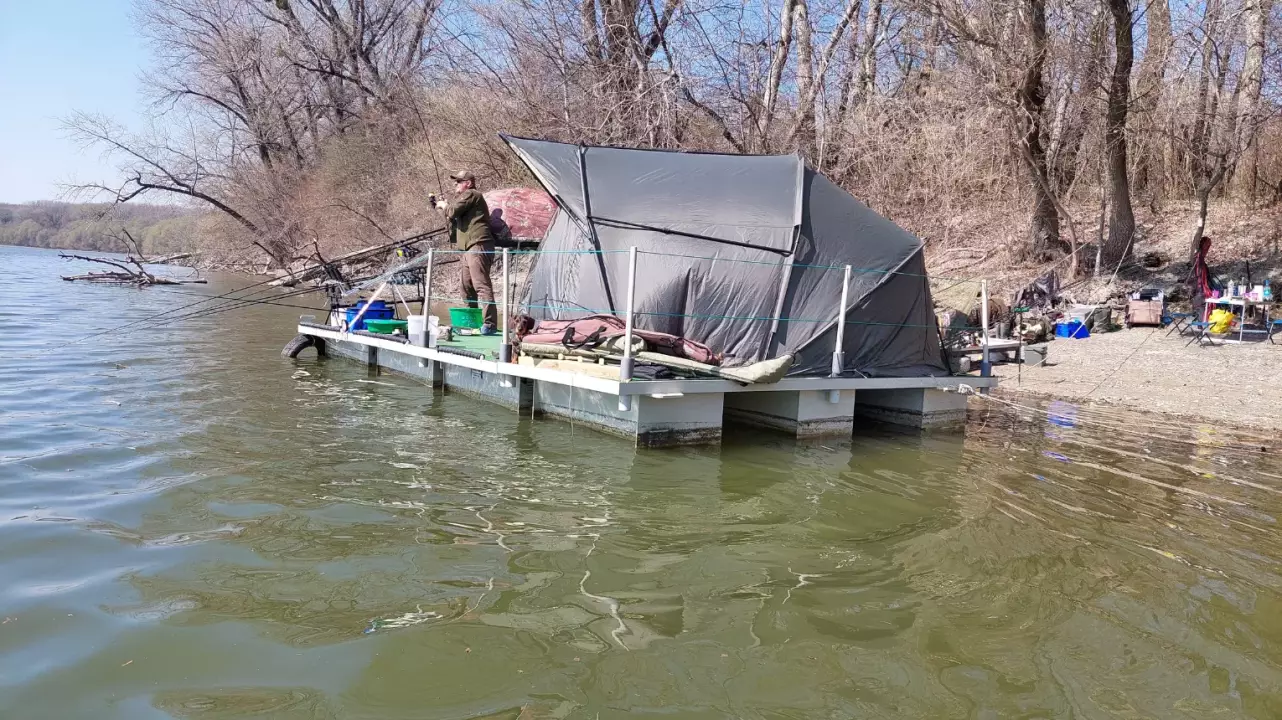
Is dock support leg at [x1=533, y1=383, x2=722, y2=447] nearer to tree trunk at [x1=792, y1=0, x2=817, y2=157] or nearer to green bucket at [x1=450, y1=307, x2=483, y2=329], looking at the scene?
green bucket at [x1=450, y1=307, x2=483, y2=329]

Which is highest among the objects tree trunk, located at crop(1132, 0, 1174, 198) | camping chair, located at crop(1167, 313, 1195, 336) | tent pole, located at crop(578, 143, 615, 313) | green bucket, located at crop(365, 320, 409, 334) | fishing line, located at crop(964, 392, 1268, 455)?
tree trunk, located at crop(1132, 0, 1174, 198)

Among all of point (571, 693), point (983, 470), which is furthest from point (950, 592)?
point (983, 470)

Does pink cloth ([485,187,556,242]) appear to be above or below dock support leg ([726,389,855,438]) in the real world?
above

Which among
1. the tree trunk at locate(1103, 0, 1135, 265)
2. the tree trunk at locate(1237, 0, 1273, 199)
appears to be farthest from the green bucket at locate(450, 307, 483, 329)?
the tree trunk at locate(1237, 0, 1273, 199)

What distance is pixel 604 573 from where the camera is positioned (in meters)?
4.52

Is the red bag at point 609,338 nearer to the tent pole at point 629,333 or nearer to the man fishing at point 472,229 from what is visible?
the tent pole at point 629,333

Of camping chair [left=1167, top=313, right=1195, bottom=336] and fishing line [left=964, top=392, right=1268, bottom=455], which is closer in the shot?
fishing line [left=964, top=392, right=1268, bottom=455]

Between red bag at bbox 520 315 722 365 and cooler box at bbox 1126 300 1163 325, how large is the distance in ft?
31.3

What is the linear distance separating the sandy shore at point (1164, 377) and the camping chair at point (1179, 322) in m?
0.21

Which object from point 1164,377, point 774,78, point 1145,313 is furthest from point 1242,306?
point 774,78

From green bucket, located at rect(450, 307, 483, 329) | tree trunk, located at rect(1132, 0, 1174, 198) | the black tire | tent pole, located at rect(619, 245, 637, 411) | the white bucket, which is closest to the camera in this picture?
tent pole, located at rect(619, 245, 637, 411)

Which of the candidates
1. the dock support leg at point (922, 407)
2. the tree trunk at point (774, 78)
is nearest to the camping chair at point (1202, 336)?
the dock support leg at point (922, 407)

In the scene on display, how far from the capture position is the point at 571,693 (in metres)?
3.28

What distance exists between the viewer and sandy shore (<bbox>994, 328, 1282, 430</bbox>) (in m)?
10.2
